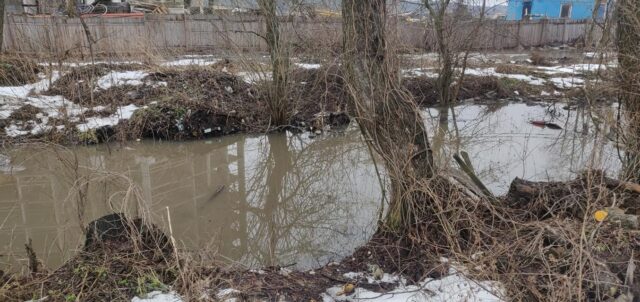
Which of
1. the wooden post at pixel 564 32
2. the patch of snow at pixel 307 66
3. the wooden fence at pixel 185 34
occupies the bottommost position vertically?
the patch of snow at pixel 307 66

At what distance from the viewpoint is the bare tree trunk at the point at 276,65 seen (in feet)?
28.1

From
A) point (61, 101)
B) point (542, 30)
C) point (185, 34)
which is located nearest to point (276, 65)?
point (61, 101)

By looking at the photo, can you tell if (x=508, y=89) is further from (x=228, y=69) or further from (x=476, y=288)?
(x=476, y=288)

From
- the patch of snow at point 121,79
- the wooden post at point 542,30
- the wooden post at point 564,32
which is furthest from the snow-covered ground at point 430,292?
the wooden post at point 564,32

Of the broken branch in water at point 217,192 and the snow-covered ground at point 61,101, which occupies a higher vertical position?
the snow-covered ground at point 61,101

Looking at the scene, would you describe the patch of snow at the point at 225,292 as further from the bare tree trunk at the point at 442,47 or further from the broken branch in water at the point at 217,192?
the bare tree trunk at the point at 442,47

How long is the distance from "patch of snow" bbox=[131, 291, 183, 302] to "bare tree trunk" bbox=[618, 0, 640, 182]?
4201mm

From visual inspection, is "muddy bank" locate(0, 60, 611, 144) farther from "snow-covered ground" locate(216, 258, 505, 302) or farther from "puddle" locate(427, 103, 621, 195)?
"snow-covered ground" locate(216, 258, 505, 302)

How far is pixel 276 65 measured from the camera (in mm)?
8906

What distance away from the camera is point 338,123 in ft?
34.4

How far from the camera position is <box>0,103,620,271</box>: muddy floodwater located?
15.0 feet

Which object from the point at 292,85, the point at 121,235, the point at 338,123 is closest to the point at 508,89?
the point at 338,123

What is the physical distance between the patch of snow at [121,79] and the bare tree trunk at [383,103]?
758 centimetres

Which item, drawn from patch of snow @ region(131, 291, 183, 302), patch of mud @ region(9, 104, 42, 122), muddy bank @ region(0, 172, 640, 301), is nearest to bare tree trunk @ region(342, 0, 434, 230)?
muddy bank @ region(0, 172, 640, 301)
